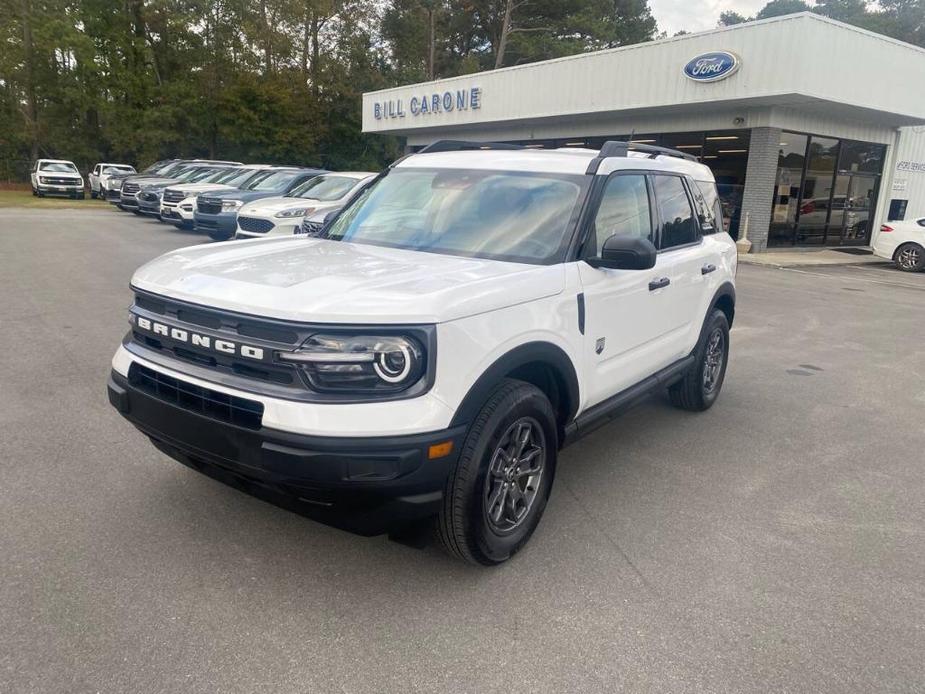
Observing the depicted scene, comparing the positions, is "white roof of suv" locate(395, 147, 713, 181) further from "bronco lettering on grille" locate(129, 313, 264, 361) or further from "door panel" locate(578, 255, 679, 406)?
"bronco lettering on grille" locate(129, 313, 264, 361)

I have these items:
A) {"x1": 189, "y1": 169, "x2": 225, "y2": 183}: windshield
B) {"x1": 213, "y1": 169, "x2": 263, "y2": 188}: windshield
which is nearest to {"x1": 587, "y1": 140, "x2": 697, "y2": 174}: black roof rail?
{"x1": 213, "y1": 169, "x2": 263, "y2": 188}: windshield

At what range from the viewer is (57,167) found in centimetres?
3256

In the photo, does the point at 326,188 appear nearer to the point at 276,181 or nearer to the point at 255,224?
the point at 255,224

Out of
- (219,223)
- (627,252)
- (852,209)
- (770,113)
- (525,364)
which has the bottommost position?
(219,223)

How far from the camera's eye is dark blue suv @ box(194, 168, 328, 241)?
1433 cm

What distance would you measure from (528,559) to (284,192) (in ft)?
43.8

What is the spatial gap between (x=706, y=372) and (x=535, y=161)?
98.7 inches

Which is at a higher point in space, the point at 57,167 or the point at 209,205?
the point at 57,167

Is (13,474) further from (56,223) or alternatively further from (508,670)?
(56,223)

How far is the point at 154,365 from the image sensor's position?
310cm

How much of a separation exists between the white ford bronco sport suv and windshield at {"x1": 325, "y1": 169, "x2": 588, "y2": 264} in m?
0.01

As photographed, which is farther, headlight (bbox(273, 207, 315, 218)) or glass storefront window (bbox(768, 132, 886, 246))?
glass storefront window (bbox(768, 132, 886, 246))

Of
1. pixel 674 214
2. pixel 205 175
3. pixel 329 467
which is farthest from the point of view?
pixel 205 175

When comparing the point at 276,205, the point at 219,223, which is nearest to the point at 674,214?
the point at 276,205
